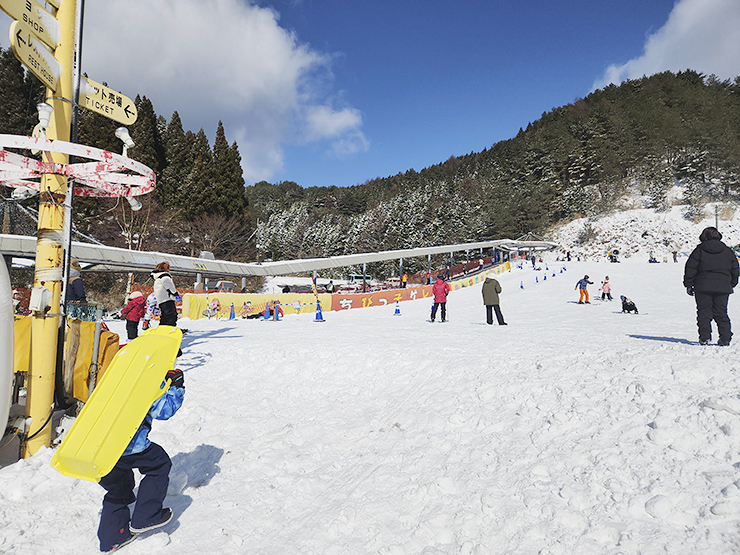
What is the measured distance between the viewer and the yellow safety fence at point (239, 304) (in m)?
18.0

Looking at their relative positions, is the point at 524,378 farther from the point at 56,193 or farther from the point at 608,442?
the point at 56,193

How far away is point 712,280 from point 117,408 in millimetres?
8269

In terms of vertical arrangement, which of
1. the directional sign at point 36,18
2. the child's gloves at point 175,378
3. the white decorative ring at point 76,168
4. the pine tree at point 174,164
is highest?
the pine tree at point 174,164

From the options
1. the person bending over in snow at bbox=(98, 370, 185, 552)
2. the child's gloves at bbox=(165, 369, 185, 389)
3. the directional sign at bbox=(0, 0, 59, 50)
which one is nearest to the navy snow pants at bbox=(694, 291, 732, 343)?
the child's gloves at bbox=(165, 369, 185, 389)

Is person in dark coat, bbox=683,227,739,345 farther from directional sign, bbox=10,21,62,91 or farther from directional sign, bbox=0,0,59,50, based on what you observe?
directional sign, bbox=0,0,59,50

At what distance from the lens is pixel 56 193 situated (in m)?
4.76

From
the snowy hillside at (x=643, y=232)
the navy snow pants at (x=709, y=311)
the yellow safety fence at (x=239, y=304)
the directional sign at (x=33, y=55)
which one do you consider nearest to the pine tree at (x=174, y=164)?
the yellow safety fence at (x=239, y=304)

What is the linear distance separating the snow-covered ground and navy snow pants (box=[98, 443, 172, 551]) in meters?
0.16

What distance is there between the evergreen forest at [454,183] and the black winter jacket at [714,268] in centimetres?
3512

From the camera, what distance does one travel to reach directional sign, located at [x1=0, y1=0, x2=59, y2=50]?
13.1 ft

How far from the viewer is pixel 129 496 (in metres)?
3.16

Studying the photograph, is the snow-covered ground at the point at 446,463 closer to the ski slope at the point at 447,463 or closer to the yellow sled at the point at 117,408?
the ski slope at the point at 447,463

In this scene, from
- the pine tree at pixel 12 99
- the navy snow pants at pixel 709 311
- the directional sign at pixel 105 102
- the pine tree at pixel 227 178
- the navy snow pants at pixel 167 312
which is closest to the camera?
the directional sign at pixel 105 102

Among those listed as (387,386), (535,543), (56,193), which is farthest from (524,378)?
(56,193)
